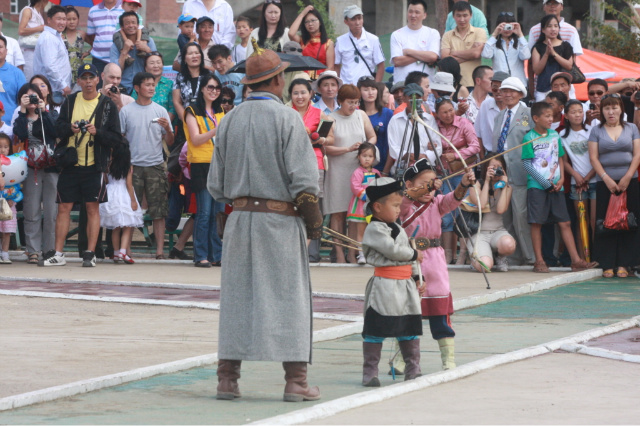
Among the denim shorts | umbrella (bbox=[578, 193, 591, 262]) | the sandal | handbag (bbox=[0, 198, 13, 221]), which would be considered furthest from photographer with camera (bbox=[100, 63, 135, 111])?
umbrella (bbox=[578, 193, 591, 262])

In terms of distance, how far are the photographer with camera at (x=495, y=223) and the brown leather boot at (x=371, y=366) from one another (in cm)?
636

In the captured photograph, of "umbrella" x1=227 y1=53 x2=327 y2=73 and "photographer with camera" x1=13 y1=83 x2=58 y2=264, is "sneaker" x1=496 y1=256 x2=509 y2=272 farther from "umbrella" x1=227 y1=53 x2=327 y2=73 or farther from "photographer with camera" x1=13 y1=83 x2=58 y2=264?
"photographer with camera" x1=13 y1=83 x2=58 y2=264

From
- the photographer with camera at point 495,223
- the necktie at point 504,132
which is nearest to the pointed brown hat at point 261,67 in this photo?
the photographer with camera at point 495,223

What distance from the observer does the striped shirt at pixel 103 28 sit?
16.3 meters

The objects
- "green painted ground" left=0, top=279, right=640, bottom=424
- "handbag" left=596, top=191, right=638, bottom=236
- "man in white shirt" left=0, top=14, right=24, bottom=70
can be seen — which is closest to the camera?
"green painted ground" left=0, top=279, right=640, bottom=424

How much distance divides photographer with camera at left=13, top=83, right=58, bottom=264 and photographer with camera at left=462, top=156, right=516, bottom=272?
534 cm

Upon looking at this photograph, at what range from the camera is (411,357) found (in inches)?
272

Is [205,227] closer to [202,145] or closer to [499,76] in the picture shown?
[202,145]

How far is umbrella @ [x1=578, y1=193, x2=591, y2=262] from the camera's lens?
13.6 m

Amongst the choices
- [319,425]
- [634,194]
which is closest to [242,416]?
[319,425]

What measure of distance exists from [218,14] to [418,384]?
11.0 meters

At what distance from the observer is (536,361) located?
7.36m

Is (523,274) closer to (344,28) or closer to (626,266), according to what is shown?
(626,266)

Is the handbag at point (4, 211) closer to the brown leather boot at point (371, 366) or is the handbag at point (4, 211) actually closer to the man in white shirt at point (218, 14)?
the man in white shirt at point (218, 14)
